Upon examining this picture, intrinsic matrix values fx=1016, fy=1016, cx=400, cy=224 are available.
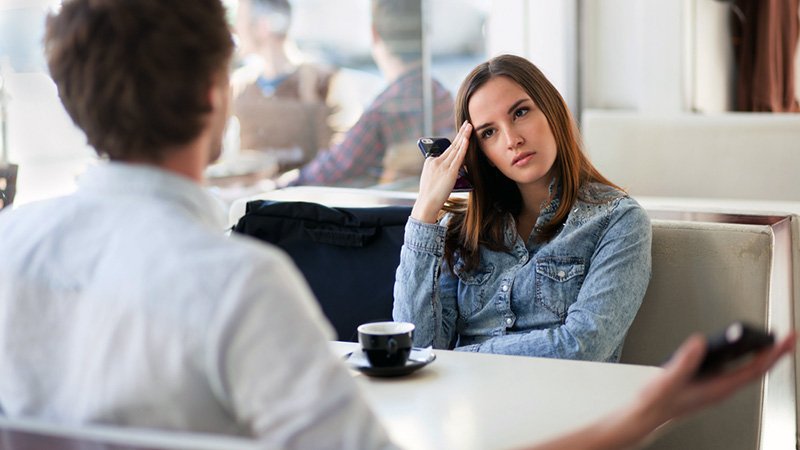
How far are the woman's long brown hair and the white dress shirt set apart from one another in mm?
1127

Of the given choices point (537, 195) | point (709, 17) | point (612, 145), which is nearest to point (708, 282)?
point (537, 195)

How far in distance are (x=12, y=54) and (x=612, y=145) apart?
2.49 meters

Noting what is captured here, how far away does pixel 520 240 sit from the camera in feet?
6.56

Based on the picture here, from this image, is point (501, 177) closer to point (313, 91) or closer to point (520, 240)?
point (520, 240)

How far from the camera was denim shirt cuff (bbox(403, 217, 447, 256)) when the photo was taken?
199 cm

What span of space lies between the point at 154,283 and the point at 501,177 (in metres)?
1.37

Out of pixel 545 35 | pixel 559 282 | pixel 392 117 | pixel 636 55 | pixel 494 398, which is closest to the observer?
pixel 494 398

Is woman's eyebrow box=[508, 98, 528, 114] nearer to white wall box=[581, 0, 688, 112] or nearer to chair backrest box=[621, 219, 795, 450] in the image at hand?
chair backrest box=[621, 219, 795, 450]

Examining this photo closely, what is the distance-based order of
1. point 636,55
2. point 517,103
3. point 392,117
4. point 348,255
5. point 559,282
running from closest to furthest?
point 559,282
point 517,103
point 348,255
point 636,55
point 392,117

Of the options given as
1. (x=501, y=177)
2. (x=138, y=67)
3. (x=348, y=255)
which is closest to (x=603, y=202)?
(x=501, y=177)

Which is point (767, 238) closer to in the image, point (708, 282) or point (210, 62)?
point (708, 282)

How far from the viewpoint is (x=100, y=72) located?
2.91ft

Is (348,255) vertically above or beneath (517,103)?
beneath

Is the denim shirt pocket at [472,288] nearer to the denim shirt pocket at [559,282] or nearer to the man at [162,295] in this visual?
the denim shirt pocket at [559,282]
